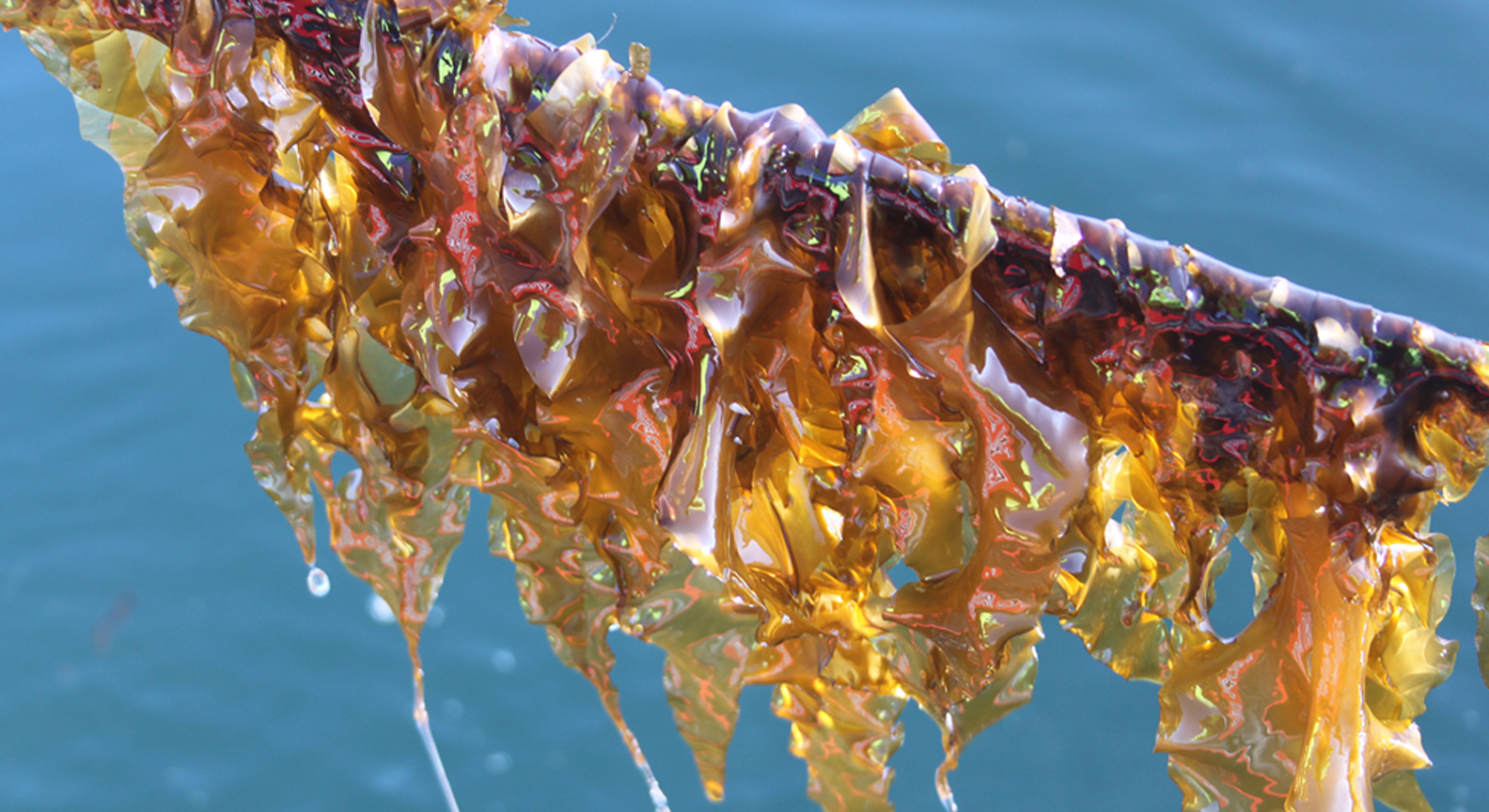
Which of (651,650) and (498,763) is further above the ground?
(651,650)

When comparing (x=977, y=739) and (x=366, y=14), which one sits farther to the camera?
(x=977, y=739)

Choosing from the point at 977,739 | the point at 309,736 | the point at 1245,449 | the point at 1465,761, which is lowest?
the point at 309,736

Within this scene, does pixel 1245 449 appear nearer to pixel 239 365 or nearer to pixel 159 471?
pixel 239 365

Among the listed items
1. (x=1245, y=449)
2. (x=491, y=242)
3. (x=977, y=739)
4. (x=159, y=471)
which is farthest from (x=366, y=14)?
(x=159, y=471)

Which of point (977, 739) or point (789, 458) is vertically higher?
point (977, 739)
